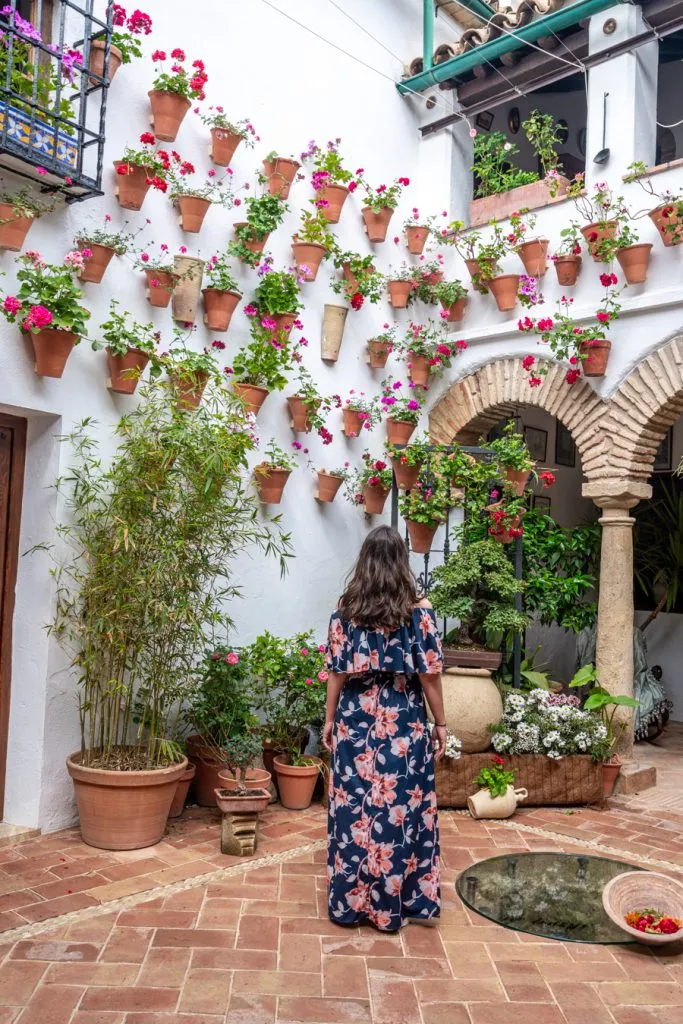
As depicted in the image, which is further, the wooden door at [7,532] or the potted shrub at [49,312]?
the wooden door at [7,532]

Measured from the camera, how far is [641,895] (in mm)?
3492

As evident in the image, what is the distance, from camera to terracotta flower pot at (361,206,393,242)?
20.9 ft

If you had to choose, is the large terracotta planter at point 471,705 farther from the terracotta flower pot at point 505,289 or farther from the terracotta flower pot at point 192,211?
the terracotta flower pot at point 192,211

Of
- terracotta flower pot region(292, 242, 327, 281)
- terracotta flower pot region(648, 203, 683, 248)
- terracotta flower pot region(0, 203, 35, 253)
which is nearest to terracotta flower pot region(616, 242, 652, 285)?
terracotta flower pot region(648, 203, 683, 248)

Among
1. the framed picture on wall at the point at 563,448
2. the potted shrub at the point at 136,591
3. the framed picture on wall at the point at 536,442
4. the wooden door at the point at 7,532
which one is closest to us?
the potted shrub at the point at 136,591

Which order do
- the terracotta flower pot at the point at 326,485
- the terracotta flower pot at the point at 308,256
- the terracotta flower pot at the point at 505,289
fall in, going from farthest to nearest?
1. the terracotta flower pot at the point at 505,289
2. the terracotta flower pot at the point at 326,485
3. the terracotta flower pot at the point at 308,256

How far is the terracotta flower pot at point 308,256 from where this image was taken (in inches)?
231

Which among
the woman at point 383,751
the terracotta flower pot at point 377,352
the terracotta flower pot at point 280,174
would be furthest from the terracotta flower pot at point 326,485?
the woman at point 383,751

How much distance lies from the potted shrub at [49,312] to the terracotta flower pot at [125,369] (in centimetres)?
34

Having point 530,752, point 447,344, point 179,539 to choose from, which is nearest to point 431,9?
point 447,344

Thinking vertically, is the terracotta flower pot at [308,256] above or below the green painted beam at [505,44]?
below

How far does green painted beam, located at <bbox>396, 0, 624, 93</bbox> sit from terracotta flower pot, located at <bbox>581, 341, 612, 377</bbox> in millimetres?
2214

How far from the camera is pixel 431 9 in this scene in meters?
6.70

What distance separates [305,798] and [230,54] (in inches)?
182
